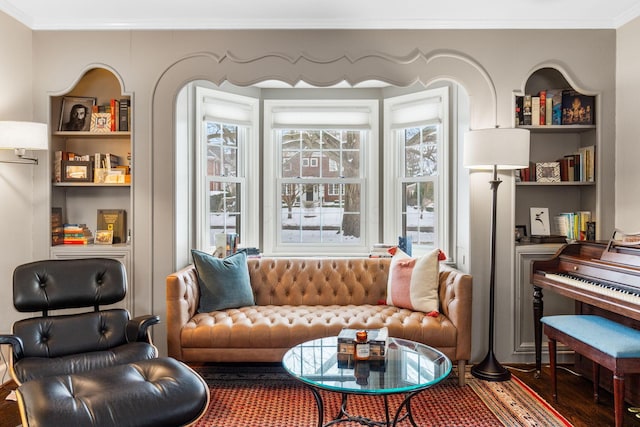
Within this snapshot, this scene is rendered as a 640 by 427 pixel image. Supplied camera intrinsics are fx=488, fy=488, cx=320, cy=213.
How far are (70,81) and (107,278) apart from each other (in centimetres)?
167

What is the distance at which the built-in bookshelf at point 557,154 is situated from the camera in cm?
370

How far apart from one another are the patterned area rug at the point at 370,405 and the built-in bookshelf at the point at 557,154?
1468mm

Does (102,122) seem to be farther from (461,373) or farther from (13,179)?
(461,373)

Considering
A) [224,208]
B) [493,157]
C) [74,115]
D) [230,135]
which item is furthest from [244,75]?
[493,157]

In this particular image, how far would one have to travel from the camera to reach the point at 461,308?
10.5 feet

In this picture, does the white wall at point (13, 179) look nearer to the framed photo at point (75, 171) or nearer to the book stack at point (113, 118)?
the framed photo at point (75, 171)

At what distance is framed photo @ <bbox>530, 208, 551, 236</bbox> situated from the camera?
3.88 m

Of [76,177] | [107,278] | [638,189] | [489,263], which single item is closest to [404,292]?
[489,263]

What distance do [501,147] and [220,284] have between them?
2182 mm

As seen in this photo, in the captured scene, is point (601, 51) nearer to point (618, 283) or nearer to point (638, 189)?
point (638, 189)

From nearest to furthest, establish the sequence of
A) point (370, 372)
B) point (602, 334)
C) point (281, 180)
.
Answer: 1. point (370, 372)
2. point (602, 334)
3. point (281, 180)

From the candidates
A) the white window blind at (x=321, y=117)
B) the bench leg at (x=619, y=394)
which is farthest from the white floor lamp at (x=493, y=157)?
the white window blind at (x=321, y=117)

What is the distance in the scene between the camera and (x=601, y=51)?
144 inches

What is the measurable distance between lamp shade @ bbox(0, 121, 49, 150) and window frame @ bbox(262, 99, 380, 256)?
1889mm
